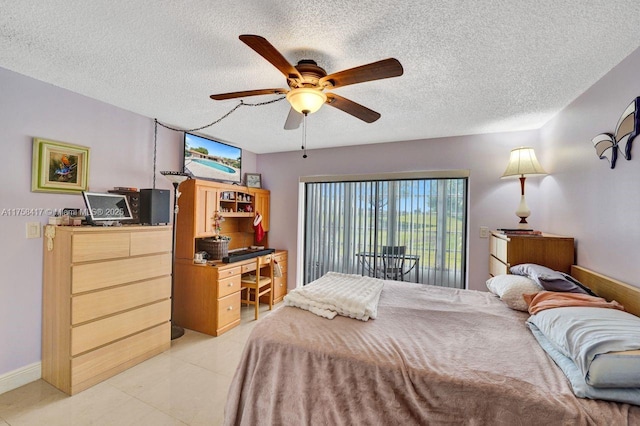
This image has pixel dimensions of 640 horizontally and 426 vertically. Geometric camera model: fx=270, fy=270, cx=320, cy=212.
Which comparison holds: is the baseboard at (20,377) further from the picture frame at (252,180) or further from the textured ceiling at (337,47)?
the picture frame at (252,180)

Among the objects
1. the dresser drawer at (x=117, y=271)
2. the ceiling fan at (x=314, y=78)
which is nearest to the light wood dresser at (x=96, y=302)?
the dresser drawer at (x=117, y=271)

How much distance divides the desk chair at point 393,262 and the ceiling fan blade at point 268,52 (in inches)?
115

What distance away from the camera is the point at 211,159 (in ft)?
12.0

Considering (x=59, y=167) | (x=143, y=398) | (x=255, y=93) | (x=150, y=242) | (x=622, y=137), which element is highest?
(x=255, y=93)

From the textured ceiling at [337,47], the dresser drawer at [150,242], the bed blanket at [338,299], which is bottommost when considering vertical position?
the bed blanket at [338,299]

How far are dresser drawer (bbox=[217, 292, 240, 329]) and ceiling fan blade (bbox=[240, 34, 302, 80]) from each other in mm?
2523

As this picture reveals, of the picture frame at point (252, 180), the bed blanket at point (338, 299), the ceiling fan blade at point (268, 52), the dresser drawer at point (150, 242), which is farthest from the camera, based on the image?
the picture frame at point (252, 180)

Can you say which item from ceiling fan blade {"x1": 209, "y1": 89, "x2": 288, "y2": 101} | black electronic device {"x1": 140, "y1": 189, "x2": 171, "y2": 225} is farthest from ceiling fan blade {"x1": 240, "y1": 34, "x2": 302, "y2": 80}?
black electronic device {"x1": 140, "y1": 189, "x2": 171, "y2": 225}

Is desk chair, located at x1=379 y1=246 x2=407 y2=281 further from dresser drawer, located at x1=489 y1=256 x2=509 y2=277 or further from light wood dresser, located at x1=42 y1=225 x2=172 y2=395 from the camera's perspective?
light wood dresser, located at x1=42 y1=225 x2=172 y2=395

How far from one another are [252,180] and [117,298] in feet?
8.24

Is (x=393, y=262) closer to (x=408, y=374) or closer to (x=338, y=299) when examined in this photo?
(x=338, y=299)

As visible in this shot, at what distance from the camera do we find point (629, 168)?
64.2 inches

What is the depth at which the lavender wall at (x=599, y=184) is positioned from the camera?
1.61m

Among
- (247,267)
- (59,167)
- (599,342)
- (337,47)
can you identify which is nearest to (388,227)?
(247,267)
